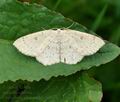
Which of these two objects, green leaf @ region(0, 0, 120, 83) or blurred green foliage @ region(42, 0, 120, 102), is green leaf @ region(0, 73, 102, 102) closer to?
green leaf @ region(0, 0, 120, 83)

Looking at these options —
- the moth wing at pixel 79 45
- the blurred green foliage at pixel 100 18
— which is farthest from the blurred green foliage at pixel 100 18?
the moth wing at pixel 79 45

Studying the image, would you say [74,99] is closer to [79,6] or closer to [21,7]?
[21,7]

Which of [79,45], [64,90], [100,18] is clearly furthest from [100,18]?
[64,90]

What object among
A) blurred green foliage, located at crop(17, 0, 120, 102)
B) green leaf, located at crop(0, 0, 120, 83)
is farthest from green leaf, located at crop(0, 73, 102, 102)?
blurred green foliage, located at crop(17, 0, 120, 102)

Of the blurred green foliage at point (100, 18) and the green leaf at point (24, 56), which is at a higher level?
the green leaf at point (24, 56)

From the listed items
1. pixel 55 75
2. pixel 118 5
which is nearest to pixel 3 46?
pixel 55 75

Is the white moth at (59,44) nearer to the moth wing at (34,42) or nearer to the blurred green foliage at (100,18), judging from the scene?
the moth wing at (34,42)
